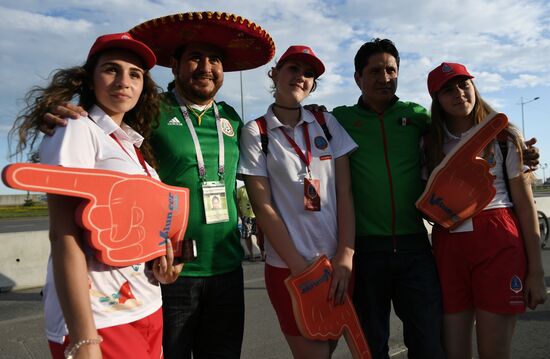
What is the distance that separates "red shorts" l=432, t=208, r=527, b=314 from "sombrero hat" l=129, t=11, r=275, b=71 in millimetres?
1768

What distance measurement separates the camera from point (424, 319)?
2725 millimetres

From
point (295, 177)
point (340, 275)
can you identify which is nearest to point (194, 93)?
point (295, 177)

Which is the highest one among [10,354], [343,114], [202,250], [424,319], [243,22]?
[243,22]

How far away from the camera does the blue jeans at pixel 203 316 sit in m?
2.41

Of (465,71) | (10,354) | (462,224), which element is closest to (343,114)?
(465,71)

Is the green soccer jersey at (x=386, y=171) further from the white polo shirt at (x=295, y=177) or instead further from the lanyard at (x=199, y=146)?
the lanyard at (x=199, y=146)

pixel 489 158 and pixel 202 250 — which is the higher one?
pixel 489 158

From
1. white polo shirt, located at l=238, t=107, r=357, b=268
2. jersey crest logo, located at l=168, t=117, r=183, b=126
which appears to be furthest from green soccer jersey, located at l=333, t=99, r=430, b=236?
jersey crest logo, located at l=168, t=117, r=183, b=126

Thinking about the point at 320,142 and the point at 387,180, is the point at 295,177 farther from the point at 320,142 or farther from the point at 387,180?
the point at 387,180

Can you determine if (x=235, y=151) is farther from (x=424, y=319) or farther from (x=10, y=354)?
(x=10, y=354)

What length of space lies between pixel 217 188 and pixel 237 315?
0.77 metres

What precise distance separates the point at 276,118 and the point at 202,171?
569 mm

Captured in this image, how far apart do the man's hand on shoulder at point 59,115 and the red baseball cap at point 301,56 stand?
131 cm

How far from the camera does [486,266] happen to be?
265 cm
